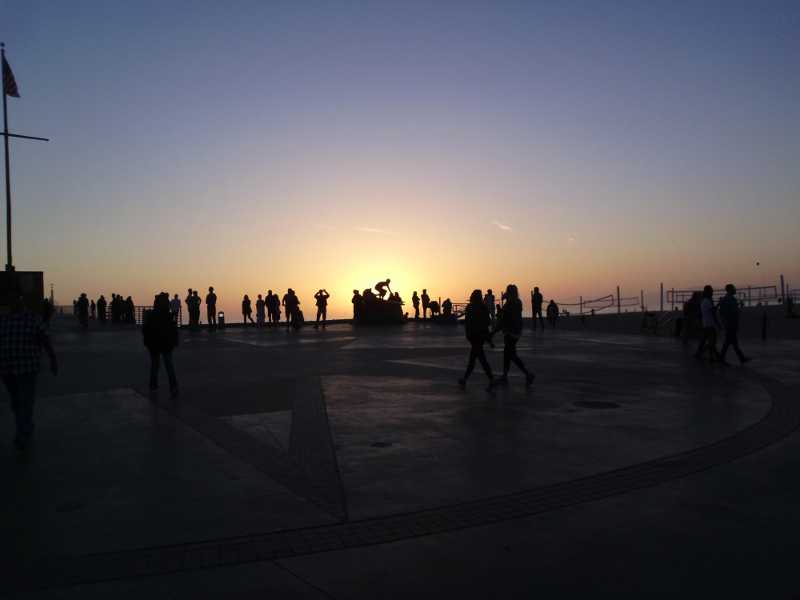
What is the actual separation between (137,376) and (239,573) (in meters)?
11.1

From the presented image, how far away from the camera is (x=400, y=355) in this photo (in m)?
18.1

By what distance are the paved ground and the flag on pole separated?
88.2 feet

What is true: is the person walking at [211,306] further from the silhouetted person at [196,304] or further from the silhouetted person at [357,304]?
the silhouetted person at [357,304]

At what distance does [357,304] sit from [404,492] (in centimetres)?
3256

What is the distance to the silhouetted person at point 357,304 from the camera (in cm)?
3788

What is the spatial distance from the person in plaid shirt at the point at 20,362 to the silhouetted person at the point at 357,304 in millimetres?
30017

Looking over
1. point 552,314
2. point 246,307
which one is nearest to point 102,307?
point 246,307

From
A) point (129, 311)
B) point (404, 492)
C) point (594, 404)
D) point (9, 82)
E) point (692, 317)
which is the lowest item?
point (404, 492)

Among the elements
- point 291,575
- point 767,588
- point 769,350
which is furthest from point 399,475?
point 769,350

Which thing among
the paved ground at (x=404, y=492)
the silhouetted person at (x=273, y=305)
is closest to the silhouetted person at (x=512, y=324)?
the paved ground at (x=404, y=492)

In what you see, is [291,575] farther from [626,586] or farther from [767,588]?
[767,588]

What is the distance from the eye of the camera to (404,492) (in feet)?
18.8

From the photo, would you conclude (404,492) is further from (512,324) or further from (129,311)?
(129,311)

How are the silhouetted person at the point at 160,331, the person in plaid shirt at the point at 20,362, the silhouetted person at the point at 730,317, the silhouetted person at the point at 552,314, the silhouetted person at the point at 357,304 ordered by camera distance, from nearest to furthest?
the person in plaid shirt at the point at 20,362 → the silhouetted person at the point at 160,331 → the silhouetted person at the point at 730,317 → the silhouetted person at the point at 552,314 → the silhouetted person at the point at 357,304
